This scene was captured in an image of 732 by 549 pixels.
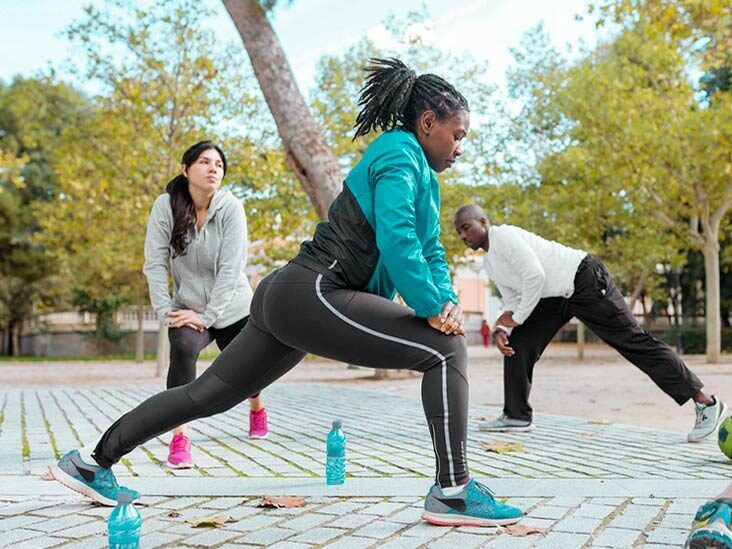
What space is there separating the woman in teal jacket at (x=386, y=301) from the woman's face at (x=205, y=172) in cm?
197

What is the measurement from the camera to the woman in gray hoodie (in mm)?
5418

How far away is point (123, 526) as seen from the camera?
9.30 ft

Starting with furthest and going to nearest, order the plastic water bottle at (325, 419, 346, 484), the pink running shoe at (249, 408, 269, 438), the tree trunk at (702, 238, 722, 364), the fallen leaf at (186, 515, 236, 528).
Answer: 1. the tree trunk at (702, 238, 722, 364)
2. the pink running shoe at (249, 408, 269, 438)
3. the plastic water bottle at (325, 419, 346, 484)
4. the fallen leaf at (186, 515, 236, 528)

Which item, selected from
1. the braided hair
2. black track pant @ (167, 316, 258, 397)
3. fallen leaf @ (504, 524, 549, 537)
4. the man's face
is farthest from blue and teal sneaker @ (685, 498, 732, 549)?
the man's face

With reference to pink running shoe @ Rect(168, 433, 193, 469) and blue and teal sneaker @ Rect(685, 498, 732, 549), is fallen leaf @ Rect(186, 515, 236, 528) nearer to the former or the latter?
pink running shoe @ Rect(168, 433, 193, 469)

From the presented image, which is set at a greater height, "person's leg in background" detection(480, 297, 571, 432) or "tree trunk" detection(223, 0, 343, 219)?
"tree trunk" detection(223, 0, 343, 219)

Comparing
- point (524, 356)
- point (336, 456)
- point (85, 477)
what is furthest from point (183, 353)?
point (524, 356)

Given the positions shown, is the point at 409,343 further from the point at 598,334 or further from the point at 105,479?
the point at 598,334

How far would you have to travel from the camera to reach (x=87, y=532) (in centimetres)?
359

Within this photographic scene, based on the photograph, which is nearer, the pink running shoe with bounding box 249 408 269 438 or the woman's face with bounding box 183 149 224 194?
the woman's face with bounding box 183 149 224 194

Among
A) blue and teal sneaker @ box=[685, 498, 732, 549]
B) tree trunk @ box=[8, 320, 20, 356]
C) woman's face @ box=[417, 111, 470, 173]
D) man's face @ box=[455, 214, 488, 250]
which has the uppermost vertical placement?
woman's face @ box=[417, 111, 470, 173]

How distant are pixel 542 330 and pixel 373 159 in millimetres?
3916

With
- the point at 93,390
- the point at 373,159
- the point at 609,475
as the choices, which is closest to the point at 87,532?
the point at 373,159

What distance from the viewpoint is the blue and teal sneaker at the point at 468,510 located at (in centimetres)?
360
